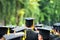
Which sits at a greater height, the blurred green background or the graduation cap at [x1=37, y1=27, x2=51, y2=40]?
the blurred green background

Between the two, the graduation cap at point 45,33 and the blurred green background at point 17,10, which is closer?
the graduation cap at point 45,33

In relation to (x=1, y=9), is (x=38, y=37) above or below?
below

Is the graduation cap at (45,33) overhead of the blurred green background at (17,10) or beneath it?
beneath

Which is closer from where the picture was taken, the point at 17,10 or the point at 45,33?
the point at 45,33

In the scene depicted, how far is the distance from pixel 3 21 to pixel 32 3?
2142mm

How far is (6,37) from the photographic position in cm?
241

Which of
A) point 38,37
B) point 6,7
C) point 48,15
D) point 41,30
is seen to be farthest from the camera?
point 48,15

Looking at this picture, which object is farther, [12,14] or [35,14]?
[35,14]

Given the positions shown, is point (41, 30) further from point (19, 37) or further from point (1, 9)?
point (1, 9)

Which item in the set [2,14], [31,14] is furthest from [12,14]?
[31,14]

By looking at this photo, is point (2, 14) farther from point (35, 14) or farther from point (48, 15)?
point (48, 15)

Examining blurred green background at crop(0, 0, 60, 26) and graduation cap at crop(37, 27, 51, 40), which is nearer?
graduation cap at crop(37, 27, 51, 40)

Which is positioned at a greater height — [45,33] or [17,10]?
[17,10]

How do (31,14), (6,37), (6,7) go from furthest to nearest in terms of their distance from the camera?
1. (31,14)
2. (6,7)
3. (6,37)
